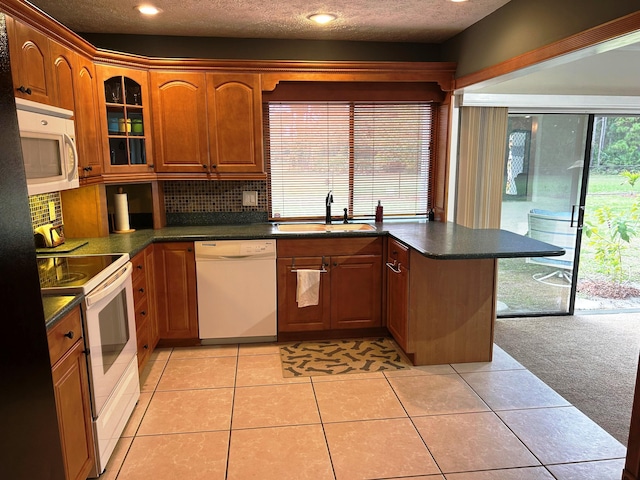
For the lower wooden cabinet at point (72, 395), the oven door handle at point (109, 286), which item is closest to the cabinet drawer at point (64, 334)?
the lower wooden cabinet at point (72, 395)

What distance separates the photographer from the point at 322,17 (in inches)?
124

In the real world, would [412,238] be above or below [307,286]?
above

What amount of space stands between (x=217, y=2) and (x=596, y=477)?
3293mm

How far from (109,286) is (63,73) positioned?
4.41ft

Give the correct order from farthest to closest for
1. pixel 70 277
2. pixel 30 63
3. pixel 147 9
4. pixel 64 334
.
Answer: pixel 147 9
pixel 30 63
pixel 70 277
pixel 64 334

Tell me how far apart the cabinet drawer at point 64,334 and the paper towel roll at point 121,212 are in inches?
67.7

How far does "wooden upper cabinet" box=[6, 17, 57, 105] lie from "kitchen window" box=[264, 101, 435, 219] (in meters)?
1.77

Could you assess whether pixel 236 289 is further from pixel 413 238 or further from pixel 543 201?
pixel 543 201

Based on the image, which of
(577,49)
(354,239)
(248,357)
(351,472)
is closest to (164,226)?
(248,357)

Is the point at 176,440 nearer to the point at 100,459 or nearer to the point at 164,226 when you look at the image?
the point at 100,459

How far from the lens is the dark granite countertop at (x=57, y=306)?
5.50 feet

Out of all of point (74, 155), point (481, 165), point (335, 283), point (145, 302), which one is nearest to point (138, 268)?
point (145, 302)

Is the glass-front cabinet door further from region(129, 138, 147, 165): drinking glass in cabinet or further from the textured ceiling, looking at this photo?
the textured ceiling

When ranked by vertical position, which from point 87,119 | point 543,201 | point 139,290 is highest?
point 87,119
